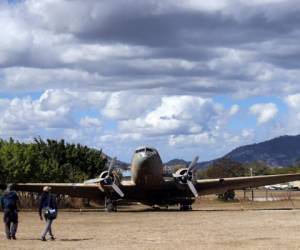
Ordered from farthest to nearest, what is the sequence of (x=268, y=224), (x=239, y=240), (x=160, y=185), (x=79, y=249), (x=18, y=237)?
(x=160, y=185) < (x=268, y=224) < (x=18, y=237) < (x=239, y=240) < (x=79, y=249)

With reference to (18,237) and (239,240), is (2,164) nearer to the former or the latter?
(18,237)

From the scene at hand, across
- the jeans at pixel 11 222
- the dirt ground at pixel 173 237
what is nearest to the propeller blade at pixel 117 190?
the dirt ground at pixel 173 237

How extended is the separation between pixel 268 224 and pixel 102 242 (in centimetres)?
967

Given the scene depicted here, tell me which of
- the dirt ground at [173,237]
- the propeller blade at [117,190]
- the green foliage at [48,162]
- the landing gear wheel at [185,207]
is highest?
the green foliage at [48,162]

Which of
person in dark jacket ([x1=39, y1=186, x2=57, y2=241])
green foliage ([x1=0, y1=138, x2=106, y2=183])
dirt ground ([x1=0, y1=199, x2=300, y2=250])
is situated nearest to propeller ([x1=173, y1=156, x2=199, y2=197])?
green foliage ([x1=0, y1=138, x2=106, y2=183])

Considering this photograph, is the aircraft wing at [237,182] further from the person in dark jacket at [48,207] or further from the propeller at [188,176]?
the person in dark jacket at [48,207]

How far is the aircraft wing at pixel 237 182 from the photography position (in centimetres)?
4953

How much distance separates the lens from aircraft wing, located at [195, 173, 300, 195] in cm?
4953

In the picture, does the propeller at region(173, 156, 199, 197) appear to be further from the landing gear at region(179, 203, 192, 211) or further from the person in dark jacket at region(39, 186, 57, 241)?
the person in dark jacket at region(39, 186, 57, 241)

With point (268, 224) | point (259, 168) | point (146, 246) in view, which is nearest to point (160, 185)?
point (268, 224)

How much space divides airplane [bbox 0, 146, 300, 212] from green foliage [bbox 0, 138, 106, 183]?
3248mm

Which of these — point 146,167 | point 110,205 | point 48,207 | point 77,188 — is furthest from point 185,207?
point 48,207

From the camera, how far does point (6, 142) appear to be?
55.2 m

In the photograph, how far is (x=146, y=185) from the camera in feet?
152
